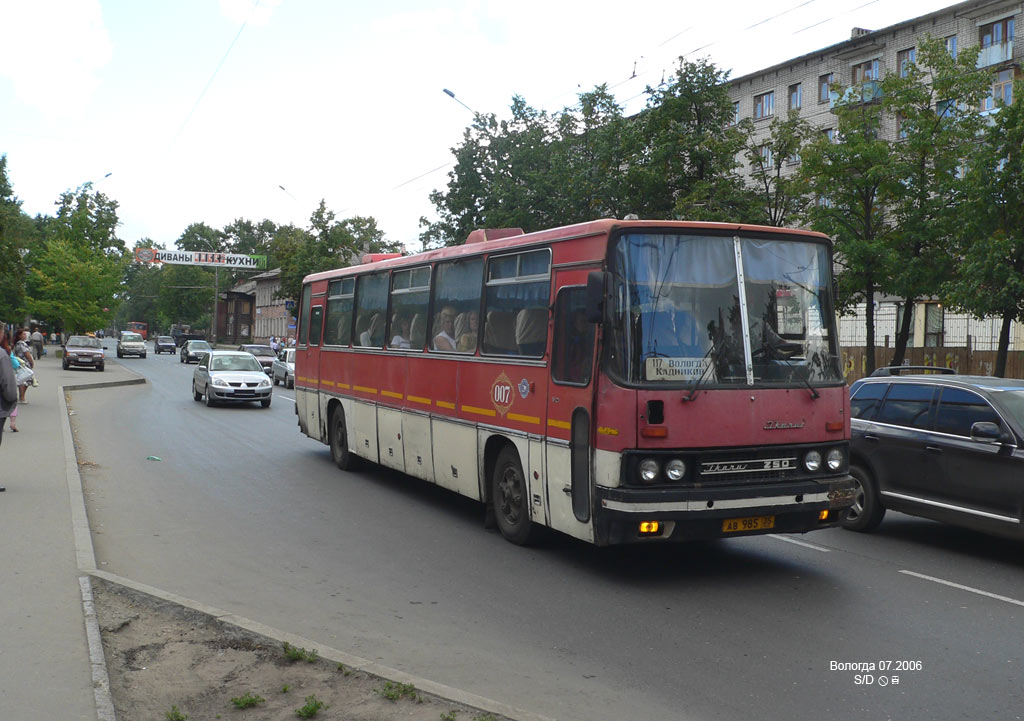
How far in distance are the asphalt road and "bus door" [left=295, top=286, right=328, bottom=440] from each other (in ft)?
11.2

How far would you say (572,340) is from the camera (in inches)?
318

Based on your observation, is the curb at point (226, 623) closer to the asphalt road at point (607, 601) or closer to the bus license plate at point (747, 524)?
the asphalt road at point (607, 601)

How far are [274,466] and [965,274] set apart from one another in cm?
1679

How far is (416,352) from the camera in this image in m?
11.5

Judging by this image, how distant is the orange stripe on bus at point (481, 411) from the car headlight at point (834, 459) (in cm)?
308

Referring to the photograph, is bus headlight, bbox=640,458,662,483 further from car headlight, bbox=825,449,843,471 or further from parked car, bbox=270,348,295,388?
parked car, bbox=270,348,295,388

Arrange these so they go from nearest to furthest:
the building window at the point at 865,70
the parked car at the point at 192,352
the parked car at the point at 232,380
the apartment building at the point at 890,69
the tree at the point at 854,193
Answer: the parked car at the point at 232,380 < the tree at the point at 854,193 < the apartment building at the point at 890,69 < the building window at the point at 865,70 < the parked car at the point at 192,352

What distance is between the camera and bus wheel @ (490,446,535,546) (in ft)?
29.4

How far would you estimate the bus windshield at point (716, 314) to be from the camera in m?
7.52

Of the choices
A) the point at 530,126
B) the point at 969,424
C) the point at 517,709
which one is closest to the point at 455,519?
the point at 969,424

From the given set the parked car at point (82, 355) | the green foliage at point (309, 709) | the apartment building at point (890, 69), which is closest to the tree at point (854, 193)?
the apartment building at point (890, 69)

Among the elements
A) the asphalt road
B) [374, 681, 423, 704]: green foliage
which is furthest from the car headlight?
[374, 681, 423, 704]: green foliage

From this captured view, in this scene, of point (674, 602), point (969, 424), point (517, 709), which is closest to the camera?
point (517, 709)

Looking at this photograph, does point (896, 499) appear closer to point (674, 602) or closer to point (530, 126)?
point (674, 602)
